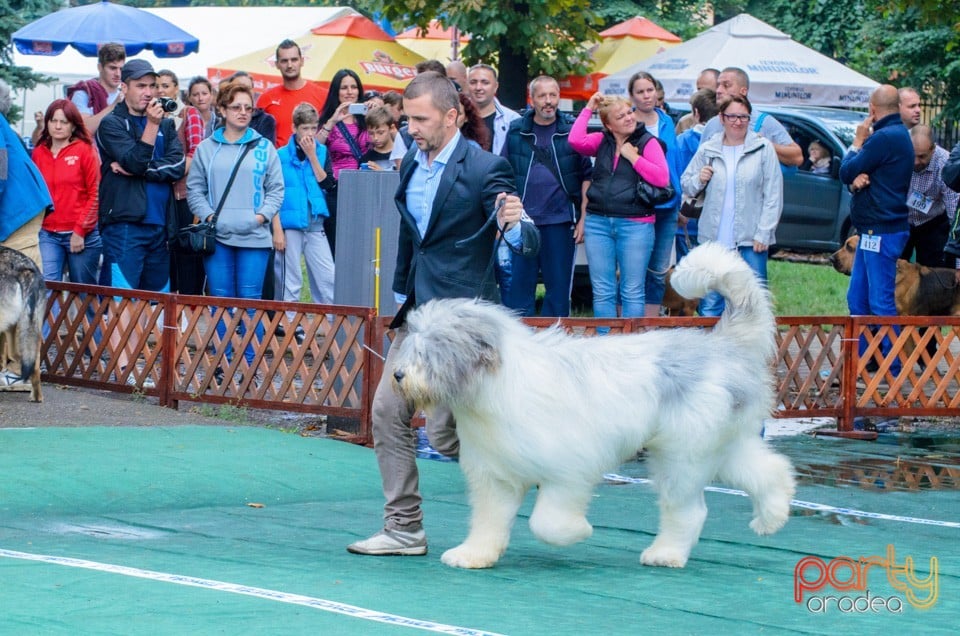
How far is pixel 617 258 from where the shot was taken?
11.3m

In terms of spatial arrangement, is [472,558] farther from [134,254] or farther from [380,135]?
[380,135]

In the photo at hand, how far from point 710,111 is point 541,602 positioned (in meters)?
8.56

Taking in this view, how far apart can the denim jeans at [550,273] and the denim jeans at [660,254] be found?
742 millimetres

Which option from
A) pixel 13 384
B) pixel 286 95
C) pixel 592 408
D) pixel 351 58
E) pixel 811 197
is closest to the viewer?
pixel 592 408

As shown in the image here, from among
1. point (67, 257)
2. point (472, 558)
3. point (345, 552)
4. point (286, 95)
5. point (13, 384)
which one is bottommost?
point (13, 384)

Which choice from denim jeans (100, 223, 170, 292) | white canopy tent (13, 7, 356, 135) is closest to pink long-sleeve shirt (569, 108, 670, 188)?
denim jeans (100, 223, 170, 292)

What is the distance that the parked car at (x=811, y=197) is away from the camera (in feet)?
69.8

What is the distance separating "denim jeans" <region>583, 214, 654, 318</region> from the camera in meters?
11.1

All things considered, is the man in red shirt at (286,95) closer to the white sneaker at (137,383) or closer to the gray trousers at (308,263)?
the gray trousers at (308,263)

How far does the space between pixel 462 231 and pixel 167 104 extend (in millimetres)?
6030

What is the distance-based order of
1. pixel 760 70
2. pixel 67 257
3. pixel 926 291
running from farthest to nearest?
pixel 760 70 < pixel 926 291 < pixel 67 257

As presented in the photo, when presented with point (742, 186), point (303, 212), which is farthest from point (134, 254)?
point (742, 186)

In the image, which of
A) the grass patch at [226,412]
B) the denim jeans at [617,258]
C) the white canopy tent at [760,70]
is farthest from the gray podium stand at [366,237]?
the white canopy tent at [760,70]

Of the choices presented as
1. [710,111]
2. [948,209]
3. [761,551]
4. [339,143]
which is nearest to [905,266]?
[948,209]
